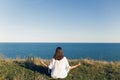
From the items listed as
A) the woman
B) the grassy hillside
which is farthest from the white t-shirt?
the grassy hillside

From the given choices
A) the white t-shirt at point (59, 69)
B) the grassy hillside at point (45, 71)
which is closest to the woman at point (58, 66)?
the white t-shirt at point (59, 69)

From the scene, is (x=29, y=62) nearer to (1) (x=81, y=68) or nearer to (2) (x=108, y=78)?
(1) (x=81, y=68)

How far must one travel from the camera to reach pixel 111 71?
14.9m

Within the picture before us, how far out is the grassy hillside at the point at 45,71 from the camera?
1384 cm

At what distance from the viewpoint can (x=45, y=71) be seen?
14844 millimetres

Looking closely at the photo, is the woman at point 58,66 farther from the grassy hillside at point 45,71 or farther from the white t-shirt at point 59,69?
the grassy hillside at point 45,71

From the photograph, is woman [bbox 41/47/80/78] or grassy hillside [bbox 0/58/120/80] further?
grassy hillside [bbox 0/58/120/80]

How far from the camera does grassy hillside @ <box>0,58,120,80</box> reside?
45.4 ft

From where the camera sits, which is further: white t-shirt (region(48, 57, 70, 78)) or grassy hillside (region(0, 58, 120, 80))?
grassy hillside (region(0, 58, 120, 80))

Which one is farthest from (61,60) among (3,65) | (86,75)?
(3,65)

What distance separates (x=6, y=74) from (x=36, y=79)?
182 cm

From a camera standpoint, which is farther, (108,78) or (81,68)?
(81,68)

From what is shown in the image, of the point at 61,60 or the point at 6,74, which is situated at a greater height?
the point at 61,60

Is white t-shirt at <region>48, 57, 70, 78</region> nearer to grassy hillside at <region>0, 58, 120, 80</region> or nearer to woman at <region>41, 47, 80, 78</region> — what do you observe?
woman at <region>41, 47, 80, 78</region>
